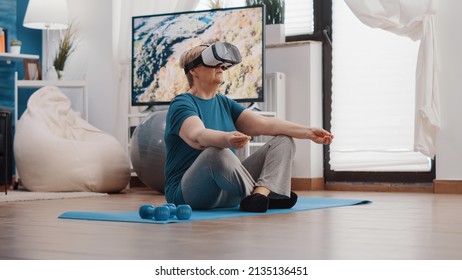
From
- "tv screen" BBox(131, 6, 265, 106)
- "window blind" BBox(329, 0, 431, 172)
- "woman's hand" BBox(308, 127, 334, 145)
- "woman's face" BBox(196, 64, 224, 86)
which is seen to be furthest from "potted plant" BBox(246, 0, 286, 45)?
"woman's hand" BBox(308, 127, 334, 145)

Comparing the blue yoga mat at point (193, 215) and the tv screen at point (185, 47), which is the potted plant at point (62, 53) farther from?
the blue yoga mat at point (193, 215)

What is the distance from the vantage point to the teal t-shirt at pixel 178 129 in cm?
331

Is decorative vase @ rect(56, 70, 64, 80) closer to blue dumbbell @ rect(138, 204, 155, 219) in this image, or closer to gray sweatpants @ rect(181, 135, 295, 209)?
gray sweatpants @ rect(181, 135, 295, 209)

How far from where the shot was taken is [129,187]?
6.31 metres

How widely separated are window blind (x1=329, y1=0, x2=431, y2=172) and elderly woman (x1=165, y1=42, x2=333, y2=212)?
7.20ft

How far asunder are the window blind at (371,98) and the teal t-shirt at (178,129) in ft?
7.67

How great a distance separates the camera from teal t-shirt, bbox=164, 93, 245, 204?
10.9 feet

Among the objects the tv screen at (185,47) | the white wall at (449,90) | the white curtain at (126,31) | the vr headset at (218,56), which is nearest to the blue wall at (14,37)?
the white curtain at (126,31)

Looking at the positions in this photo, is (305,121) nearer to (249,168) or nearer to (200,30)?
(200,30)

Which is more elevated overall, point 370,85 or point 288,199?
point 370,85

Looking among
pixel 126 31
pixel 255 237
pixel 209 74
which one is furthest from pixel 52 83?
pixel 255 237

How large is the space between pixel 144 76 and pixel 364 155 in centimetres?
168

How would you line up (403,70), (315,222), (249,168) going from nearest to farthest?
1. (315,222)
2. (249,168)
3. (403,70)
